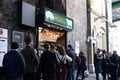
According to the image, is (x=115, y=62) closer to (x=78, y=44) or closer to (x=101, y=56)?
(x=101, y=56)

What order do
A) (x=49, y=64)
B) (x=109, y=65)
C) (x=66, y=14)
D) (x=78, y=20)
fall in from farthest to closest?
1. (x=78, y=20)
2. (x=66, y=14)
3. (x=109, y=65)
4. (x=49, y=64)

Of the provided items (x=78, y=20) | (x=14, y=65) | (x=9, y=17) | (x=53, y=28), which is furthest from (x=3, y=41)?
(x=78, y=20)

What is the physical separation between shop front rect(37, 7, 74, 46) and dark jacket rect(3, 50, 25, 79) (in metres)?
6.78

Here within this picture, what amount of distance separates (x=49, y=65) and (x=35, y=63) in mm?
541

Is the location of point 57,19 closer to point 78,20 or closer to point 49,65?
point 78,20

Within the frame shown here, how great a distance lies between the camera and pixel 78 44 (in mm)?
21984

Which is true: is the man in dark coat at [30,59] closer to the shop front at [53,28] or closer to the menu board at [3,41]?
the menu board at [3,41]

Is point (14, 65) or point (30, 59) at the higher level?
point (30, 59)

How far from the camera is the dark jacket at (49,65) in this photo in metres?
10.4

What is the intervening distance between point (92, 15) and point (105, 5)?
6.36 meters

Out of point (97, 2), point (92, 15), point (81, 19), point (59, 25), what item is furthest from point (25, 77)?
point (97, 2)

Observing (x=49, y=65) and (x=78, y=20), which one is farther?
(x=78, y=20)

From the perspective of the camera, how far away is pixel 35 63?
10070mm

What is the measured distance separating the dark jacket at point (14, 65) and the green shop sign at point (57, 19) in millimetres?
6990
